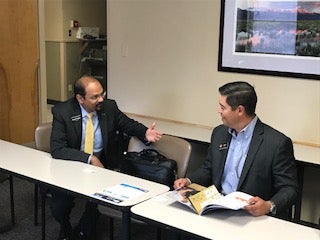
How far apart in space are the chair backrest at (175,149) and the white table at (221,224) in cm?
70

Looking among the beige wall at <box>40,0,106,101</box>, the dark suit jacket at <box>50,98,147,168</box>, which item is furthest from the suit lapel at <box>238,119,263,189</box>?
the beige wall at <box>40,0,106,101</box>

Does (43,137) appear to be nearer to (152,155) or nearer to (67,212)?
(67,212)

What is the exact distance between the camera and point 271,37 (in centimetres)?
351

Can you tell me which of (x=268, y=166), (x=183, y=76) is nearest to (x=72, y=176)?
(x=268, y=166)

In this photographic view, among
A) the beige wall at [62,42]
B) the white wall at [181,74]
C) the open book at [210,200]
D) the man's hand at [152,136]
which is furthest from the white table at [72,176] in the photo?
the beige wall at [62,42]

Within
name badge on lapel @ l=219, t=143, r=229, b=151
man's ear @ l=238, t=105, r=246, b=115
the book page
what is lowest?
the book page

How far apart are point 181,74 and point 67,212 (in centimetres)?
172

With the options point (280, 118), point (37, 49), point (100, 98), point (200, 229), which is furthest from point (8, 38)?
point (200, 229)

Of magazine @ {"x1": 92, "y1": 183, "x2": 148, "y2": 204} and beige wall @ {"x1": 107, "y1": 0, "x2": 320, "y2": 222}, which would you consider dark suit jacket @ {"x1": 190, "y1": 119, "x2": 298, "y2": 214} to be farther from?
beige wall @ {"x1": 107, "y1": 0, "x2": 320, "y2": 222}

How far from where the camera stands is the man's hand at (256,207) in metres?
1.95

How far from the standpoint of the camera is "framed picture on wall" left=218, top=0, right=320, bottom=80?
3.32 meters

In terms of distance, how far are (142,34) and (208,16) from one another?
0.75 metres

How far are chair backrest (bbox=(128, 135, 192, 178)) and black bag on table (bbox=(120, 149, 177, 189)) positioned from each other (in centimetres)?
4

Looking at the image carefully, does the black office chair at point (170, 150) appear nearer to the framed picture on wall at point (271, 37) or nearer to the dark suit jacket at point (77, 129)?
the dark suit jacket at point (77, 129)
